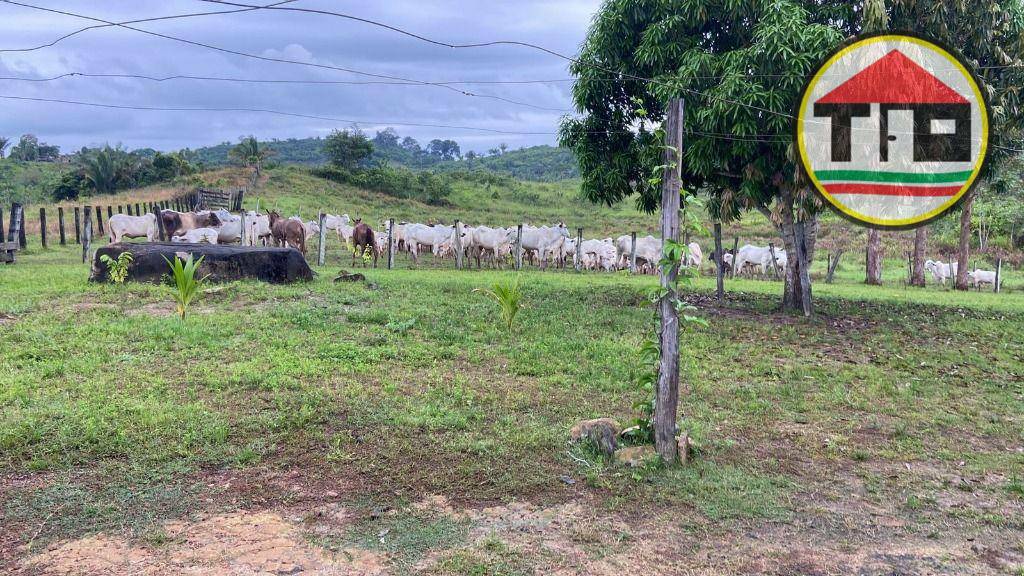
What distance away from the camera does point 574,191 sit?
156 feet

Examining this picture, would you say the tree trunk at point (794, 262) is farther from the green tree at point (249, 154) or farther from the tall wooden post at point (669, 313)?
the green tree at point (249, 154)

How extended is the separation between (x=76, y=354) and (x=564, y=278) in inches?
483

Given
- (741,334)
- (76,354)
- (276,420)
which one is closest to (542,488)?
(276,420)

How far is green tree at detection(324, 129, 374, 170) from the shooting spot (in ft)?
144

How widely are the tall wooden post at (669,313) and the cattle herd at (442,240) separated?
44.0ft

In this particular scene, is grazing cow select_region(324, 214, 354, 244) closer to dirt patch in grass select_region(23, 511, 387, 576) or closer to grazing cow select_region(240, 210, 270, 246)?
grazing cow select_region(240, 210, 270, 246)

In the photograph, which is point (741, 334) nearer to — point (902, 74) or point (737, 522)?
point (902, 74)

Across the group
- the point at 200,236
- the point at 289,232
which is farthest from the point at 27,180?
the point at 289,232

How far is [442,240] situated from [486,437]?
1772cm

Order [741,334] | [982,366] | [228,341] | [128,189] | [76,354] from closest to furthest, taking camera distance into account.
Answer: [76,354] → [228,341] → [982,366] → [741,334] → [128,189]

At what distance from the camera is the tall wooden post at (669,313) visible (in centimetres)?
529

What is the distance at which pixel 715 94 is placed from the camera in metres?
10.1

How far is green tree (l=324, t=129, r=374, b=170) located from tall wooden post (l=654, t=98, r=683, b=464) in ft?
133

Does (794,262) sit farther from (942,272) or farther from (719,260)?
(942,272)
